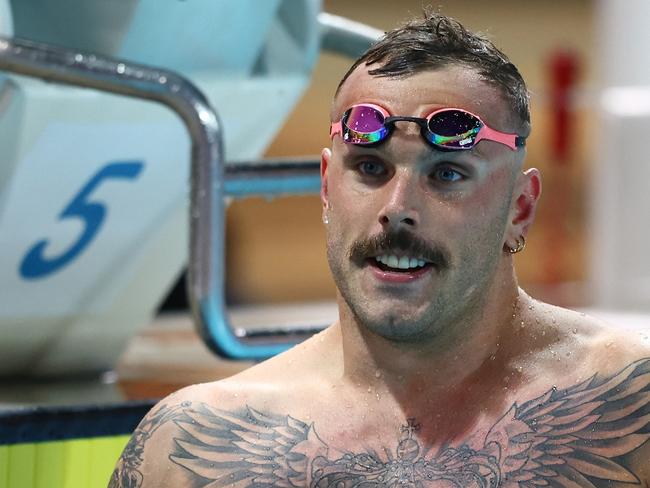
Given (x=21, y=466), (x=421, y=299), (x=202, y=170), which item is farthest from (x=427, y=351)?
(x=21, y=466)

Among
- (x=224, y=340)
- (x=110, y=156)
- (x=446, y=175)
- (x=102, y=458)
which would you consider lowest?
(x=102, y=458)

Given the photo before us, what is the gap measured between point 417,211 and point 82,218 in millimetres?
1194

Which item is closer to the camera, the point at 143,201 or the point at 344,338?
the point at 344,338

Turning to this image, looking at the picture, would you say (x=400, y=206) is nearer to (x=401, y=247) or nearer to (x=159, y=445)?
(x=401, y=247)

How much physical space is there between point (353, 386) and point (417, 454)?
10 centimetres

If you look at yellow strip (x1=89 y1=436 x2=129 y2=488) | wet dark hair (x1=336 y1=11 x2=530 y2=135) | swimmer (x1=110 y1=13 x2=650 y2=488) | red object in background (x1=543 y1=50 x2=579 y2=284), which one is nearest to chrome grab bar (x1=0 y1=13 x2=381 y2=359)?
yellow strip (x1=89 y1=436 x2=129 y2=488)

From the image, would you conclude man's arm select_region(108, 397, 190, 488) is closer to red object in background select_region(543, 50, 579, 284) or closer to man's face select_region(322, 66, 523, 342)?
man's face select_region(322, 66, 523, 342)

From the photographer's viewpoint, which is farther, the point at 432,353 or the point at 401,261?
the point at 432,353

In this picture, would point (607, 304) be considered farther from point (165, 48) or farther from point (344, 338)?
point (344, 338)

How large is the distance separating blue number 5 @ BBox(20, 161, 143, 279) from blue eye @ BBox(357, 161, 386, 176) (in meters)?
1.09

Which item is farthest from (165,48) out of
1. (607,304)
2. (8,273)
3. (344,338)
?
(607,304)

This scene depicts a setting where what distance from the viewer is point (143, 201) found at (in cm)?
242

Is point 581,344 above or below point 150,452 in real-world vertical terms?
above

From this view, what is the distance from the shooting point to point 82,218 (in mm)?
2350
